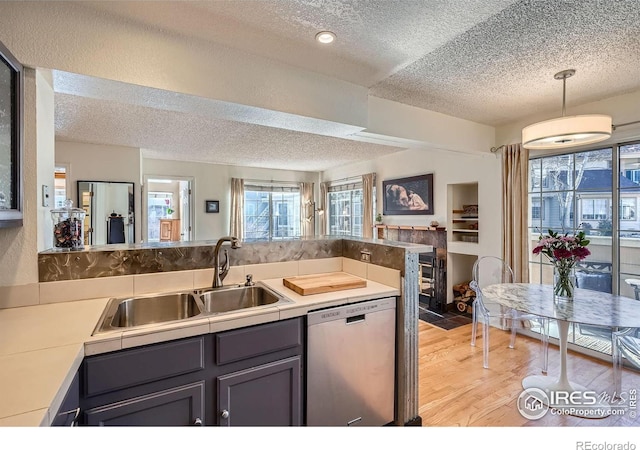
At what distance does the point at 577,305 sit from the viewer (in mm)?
2162

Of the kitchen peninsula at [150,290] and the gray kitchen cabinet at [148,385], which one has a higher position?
the kitchen peninsula at [150,290]

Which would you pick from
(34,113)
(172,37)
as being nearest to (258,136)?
(172,37)

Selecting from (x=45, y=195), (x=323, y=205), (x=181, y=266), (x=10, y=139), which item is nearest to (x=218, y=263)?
(x=181, y=266)

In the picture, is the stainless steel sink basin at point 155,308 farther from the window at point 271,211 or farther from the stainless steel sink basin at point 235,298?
the window at point 271,211

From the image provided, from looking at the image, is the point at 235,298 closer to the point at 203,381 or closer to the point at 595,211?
the point at 203,381

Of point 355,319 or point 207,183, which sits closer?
point 355,319

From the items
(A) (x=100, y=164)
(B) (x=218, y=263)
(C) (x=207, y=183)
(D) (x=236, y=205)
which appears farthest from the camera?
(D) (x=236, y=205)

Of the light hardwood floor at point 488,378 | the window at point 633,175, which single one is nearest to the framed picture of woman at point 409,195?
the light hardwood floor at point 488,378

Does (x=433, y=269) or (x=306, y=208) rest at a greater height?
(x=306, y=208)

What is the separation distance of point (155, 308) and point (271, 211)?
16.7ft

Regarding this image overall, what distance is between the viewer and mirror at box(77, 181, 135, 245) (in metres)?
4.16

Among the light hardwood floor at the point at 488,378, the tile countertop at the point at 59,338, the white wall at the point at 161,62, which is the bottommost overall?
the light hardwood floor at the point at 488,378

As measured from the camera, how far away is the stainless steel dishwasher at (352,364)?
160 centimetres

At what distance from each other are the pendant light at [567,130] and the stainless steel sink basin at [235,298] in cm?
211
